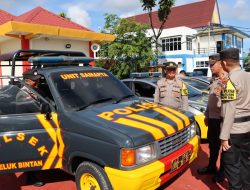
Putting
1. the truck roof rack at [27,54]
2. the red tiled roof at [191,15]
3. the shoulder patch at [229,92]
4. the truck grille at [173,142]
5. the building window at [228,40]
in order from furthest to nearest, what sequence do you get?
the red tiled roof at [191,15], the building window at [228,40], the truck roof rack at [27,54], the truck grille at [173,142], the shoulder patch at [229,92]

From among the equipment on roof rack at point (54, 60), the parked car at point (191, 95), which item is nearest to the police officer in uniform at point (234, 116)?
the equipment on roof rack at point (54, 60)

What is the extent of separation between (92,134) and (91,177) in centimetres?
55

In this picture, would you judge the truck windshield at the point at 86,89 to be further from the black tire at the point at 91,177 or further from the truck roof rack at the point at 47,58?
the black tire at the point at 91,177

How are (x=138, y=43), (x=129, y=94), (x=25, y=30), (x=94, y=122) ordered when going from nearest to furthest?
(x=94, y=122) → (x=129, y=94) → (x=25, y=30) → (x=138, y=43)

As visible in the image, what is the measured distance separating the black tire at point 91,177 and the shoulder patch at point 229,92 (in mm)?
1581

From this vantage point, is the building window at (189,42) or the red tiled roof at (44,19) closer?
the red tiled roof at (44,19)

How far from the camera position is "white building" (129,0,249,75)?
36.2 m

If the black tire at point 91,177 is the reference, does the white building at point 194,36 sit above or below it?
above

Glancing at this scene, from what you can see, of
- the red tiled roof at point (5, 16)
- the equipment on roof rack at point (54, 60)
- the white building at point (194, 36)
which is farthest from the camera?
the white building at point (194, 36)

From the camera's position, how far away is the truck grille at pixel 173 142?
329 cm

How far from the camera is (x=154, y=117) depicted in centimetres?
358

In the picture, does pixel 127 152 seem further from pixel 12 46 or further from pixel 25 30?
pixel 12 46

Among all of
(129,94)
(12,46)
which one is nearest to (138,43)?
(12,46)

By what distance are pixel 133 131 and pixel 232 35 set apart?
44.0m
